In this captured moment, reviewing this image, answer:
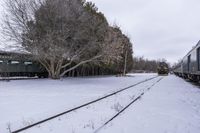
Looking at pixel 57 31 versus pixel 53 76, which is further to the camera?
pixel 53 76

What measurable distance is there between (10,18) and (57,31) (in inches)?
224

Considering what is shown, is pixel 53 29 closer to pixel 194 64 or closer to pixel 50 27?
pixel 50 27

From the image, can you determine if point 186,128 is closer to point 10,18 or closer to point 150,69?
point 10,18

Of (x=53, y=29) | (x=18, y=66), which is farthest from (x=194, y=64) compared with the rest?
(x=18, y=66)

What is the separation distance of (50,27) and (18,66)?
8751 millimetres

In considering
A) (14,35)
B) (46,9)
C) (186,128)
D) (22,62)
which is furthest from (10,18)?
(186,128)

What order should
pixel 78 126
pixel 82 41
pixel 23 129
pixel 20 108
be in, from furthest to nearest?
pixel 82 41 → pixel 20 108 → pixel 78 126 → pixel 23 129

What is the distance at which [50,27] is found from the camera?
29.3 m

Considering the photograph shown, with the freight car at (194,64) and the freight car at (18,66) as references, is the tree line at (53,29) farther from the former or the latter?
the freight car at (194,64)

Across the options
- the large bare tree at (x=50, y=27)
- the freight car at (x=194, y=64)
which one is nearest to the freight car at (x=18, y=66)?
the large bare tree at (x=50, y=27)

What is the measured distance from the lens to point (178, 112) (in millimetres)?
9406

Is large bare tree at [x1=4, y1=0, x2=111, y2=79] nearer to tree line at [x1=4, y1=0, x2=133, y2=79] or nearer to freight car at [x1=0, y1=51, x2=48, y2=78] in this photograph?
tree line at [x1=4, y1=0, x2=133, y2=79]

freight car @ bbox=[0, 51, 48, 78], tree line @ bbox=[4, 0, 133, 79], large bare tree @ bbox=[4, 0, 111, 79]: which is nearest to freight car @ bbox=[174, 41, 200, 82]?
tree line @ bbox=[4, 0, 133, 79]

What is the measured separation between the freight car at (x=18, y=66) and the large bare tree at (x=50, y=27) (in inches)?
123
